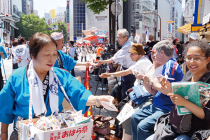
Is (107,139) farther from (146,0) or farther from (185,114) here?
(146,0)

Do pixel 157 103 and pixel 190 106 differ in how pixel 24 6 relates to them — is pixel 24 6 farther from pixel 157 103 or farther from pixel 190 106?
pixel 190 106

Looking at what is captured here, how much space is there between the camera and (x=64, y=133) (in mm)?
1455

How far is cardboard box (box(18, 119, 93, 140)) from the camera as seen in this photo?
141 centimetres

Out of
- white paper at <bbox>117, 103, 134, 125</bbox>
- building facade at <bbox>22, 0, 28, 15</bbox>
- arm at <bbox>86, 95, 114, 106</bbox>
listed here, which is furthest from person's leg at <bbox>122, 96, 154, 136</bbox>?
building facade at <bbox>22, 0, 28, 15</bbox>

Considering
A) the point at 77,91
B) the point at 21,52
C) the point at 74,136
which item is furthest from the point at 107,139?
the point at 21,52

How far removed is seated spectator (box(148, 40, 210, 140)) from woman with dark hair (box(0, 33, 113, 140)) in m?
0.72

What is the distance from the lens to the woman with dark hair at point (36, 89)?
1.78m

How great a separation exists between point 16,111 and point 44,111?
293 millimetres

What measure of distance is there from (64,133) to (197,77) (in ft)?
4.79

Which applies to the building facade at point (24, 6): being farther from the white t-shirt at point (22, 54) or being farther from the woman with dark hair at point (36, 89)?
the woman with dark hair at point (36, 89)

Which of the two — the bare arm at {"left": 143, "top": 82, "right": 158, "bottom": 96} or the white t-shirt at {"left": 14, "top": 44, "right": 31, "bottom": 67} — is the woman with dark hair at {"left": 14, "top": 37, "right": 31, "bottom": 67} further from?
the bare arm at {"left": 143, "top": 82, "right": 158, "bottom": 96}

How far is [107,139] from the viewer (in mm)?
3777

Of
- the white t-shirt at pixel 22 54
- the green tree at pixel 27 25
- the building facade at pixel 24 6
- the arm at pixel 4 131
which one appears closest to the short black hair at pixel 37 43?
the arm at pixel 4 131

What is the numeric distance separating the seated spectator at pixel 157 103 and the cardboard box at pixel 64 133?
1183 millimetres
